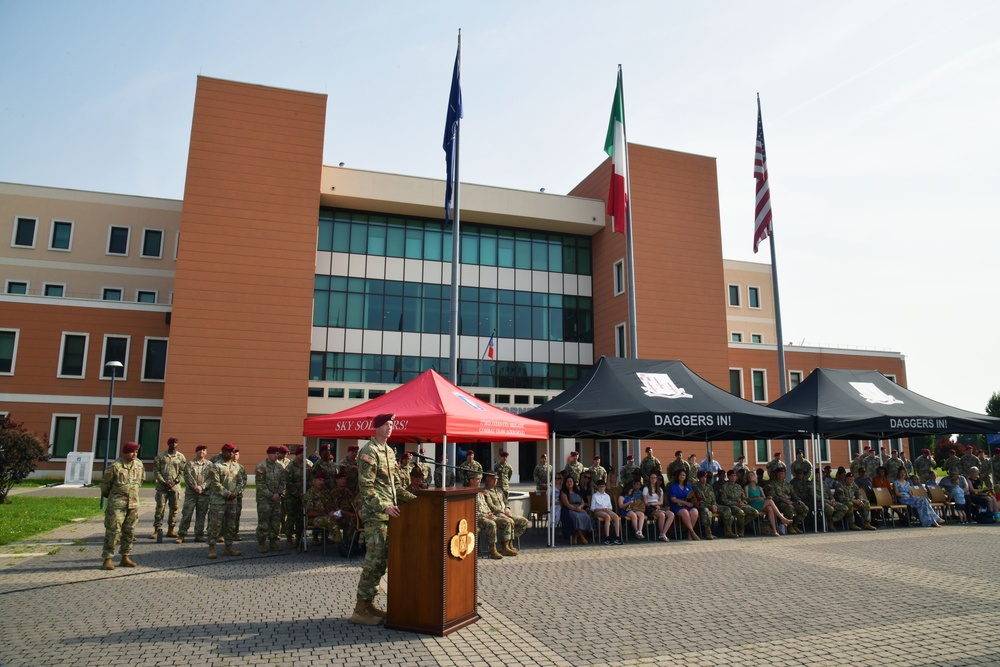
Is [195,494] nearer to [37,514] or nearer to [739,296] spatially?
[37,514]

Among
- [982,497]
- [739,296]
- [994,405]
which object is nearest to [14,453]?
[982,497]

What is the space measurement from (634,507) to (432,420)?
5342mm

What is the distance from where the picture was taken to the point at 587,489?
1364 cm

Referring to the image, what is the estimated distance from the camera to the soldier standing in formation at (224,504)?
10711 millimetres

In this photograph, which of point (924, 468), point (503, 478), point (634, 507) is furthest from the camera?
point (924, 468)

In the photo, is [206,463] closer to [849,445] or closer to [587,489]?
[587,489]

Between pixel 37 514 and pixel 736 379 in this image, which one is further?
pixel 736 379

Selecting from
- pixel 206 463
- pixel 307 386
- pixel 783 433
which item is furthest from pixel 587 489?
pixel 307 386

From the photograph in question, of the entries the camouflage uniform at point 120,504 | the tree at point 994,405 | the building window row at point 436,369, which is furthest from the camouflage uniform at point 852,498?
the tree at point 994,405

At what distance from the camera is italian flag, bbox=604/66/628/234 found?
1800 centimetres

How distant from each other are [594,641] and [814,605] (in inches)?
117

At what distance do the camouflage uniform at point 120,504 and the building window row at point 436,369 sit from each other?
22953 mm

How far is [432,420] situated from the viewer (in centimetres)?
1030

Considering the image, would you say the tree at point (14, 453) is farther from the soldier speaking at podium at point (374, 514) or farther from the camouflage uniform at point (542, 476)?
the soldier speaking at podium at point (374, 514)
